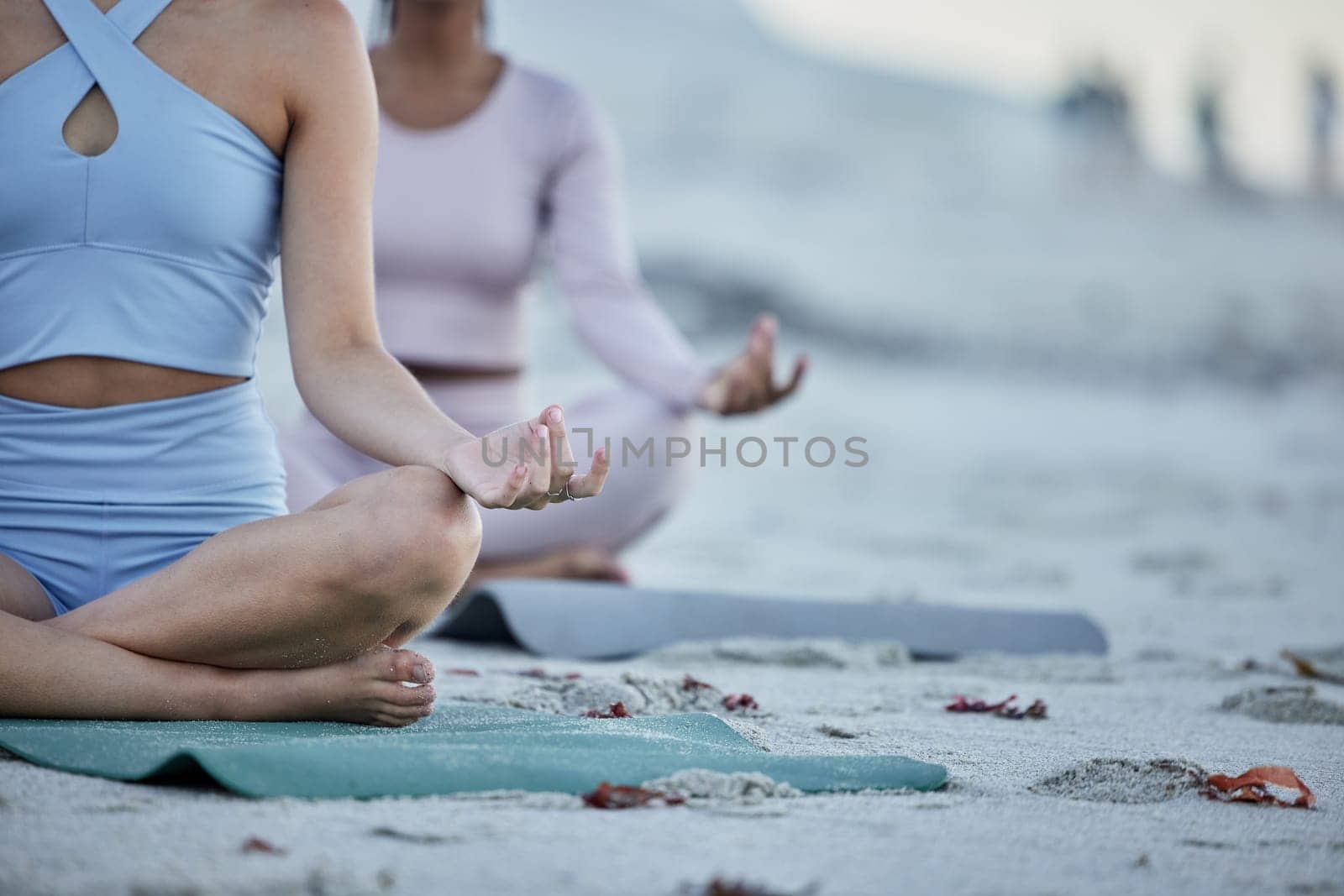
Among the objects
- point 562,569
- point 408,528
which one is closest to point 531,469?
point 408,528

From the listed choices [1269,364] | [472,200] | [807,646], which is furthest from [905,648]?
[1269,364]

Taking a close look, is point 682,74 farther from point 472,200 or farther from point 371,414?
point 371,414

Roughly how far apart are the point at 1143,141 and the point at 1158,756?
1237 centimetres

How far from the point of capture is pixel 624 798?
1337 mm

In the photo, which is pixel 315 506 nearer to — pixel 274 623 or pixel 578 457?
pixel 274 623

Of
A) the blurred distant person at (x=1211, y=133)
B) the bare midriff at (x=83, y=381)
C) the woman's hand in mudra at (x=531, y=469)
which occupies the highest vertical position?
the blurred distant person at (x=1211, y=133)

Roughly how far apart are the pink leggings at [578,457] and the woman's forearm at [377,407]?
53.3 inches

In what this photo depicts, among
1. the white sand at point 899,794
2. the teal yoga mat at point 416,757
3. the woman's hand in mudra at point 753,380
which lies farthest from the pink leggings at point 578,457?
the teal yoga mat at point 416,757

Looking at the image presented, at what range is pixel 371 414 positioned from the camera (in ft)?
5.43

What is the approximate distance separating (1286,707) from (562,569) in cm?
154

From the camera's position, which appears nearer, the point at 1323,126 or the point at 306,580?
the point at 306,580

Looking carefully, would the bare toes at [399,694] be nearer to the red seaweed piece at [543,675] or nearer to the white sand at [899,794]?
the white sand at [899,794]

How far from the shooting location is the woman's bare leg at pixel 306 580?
154 centimetres

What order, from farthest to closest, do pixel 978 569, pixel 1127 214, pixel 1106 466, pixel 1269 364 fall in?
pixel 1127 214 → pixel 1269 364 → pixel 1106 466 → pixel 978 569
